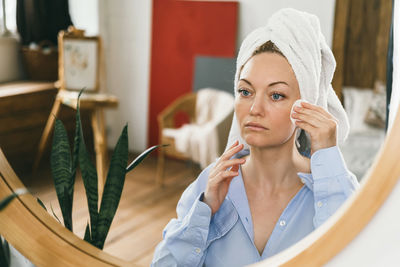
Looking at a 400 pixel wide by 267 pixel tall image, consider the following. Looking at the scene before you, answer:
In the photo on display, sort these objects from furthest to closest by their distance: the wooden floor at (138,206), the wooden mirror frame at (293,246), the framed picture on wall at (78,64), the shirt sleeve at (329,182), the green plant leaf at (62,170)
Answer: the framed picture on wall at (78,64), the wooden floor at (138,206), the green plant leaf at (62,170), the shirt sleeve at (329,182), the wooden mirror frame at (293,246)

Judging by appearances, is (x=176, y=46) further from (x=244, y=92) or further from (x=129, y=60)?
(x=244, y=92)

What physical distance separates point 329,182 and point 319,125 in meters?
0.09

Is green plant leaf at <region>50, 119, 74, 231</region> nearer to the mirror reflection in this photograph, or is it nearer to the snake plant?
the snake plant

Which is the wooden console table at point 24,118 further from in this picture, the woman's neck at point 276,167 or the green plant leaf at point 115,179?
the woman's neck at point 276,167

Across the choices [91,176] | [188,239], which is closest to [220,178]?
[188,239]

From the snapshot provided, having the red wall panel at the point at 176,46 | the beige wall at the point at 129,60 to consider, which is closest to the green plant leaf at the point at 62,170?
the red wall panel at the point at 176,46

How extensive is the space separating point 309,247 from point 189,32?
2.36m

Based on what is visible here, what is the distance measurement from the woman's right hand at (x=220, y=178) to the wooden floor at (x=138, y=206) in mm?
933

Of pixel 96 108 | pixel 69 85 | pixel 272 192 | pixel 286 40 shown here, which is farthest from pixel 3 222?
pixel 69 85

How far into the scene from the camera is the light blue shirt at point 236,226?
0.68 metres

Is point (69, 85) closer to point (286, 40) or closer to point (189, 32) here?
point (189, 32)

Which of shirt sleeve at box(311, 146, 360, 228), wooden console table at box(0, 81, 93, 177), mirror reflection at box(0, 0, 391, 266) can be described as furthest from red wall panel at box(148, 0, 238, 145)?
shirt sleeve at box(311, 146, 360, 228)

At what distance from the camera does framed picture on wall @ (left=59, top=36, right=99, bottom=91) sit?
8.96 ft

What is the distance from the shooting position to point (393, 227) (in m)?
0.54
